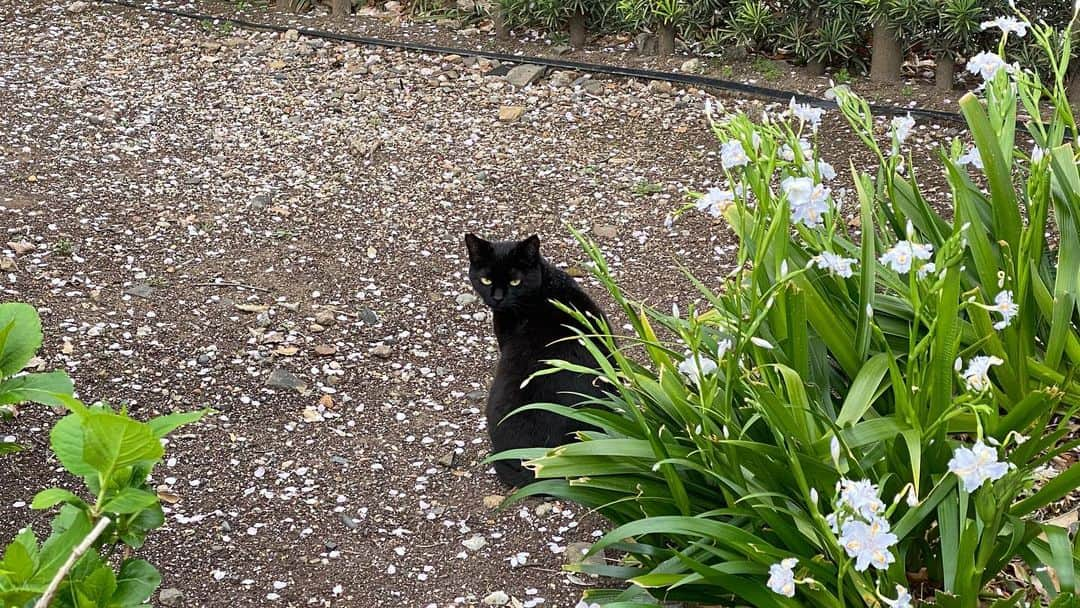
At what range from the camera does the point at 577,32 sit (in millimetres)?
6727

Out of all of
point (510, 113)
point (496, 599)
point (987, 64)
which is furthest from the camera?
point (510, 113)

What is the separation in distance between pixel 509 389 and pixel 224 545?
0.89 meters

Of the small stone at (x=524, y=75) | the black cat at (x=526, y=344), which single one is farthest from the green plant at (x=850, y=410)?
the small stone at (x=524, y=75)

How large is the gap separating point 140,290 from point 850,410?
2962 mm

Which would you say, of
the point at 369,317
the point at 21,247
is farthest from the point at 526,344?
the point at 21,247

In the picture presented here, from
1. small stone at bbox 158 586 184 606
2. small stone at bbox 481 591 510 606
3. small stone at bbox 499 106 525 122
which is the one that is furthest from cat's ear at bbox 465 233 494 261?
small stone at bbox 499 106 525 122

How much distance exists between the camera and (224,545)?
3135 mm

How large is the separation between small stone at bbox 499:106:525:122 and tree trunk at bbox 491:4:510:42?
1.02 metres

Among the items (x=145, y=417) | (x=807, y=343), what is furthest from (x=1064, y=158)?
(x=145, y=417)

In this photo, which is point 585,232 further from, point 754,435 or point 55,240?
point 754,435

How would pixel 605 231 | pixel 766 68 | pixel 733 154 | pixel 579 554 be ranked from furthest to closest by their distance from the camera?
pixel 766 68, pixel 605 231, pixel 579 554, pixel 733 154

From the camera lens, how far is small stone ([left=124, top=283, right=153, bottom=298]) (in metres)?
4.34

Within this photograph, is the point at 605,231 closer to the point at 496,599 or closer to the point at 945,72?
the point at 945,72

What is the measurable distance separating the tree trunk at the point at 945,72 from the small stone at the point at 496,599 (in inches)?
159
